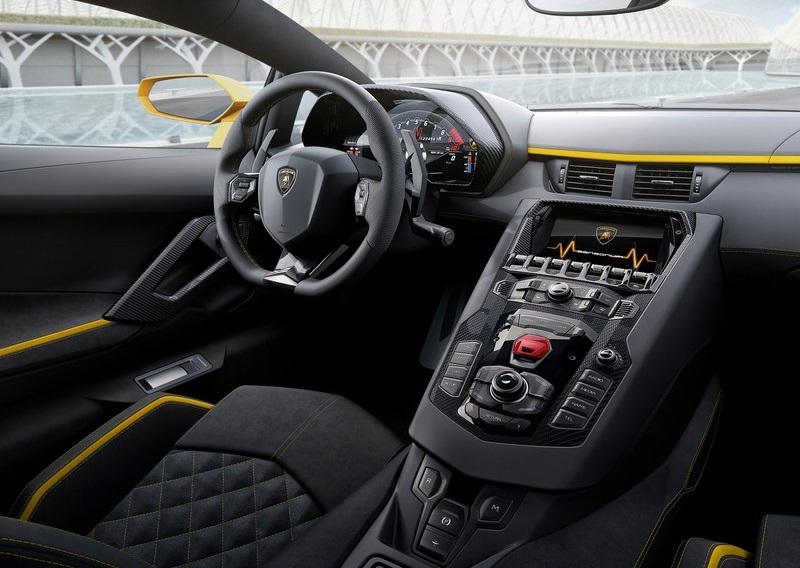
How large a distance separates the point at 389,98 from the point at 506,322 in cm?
91

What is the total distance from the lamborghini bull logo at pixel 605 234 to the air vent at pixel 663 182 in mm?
125

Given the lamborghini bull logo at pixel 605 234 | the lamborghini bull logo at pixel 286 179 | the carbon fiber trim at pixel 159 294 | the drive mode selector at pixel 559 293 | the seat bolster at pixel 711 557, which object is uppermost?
the lamborghini bull logo at pixel 286 179

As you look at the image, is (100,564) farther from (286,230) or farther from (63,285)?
(63,285)

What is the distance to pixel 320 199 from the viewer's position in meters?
1.70

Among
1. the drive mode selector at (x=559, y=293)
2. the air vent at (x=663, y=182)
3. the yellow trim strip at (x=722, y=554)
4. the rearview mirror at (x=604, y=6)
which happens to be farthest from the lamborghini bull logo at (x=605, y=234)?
the yellow trim strip at (x=722, y=554)

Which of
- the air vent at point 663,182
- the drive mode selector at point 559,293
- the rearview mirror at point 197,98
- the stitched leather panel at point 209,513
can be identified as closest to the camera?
the stitched leather panel at point 209,513

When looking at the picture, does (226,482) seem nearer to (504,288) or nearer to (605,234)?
(504,288)

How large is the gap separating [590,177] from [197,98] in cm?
142

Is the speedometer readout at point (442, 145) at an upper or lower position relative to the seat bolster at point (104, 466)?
upper

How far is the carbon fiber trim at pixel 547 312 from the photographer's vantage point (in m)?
1.39

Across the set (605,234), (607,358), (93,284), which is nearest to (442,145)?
(605,234)

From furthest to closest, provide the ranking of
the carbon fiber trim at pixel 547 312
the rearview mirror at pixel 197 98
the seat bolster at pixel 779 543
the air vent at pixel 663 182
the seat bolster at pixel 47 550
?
the rearview mirror at pixel 197 98
the air vent at pixel 663 182
the carbon fiber trim at pixel 547 312
the seat bolster at pixel 779 543
the seat bolster at pixel 47 550

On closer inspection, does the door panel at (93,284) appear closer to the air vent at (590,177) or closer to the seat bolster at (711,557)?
the air vent at (590,177)

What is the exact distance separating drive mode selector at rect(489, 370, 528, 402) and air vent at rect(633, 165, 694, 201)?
2.44 feet
